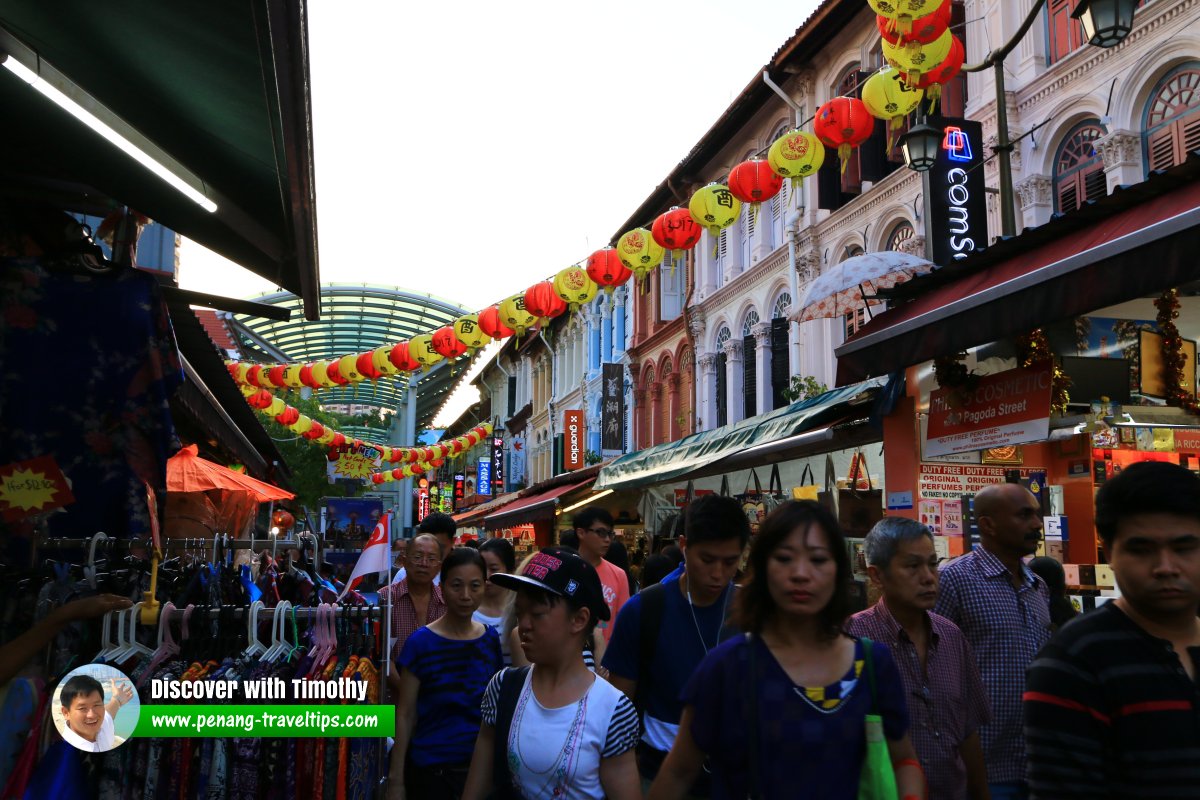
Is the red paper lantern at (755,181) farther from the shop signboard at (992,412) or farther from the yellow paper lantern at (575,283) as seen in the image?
the shop signboard at (992,412)

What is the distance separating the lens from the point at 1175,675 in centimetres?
223

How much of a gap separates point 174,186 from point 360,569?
2015mm

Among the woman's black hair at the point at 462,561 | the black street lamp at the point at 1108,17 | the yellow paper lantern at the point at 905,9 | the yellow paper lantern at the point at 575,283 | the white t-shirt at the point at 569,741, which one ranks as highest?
the yellow paper lantern at the point at 905,9

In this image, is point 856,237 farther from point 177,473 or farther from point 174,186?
point 174,186

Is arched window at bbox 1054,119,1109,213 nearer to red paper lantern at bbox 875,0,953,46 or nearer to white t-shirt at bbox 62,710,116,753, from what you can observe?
red paper lantern at bbox 875,0,953,46

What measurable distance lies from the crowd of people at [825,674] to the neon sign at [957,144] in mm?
8882

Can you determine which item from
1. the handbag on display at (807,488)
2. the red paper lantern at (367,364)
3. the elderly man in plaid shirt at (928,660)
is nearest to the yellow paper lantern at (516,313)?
the handbag on display at (807,488)

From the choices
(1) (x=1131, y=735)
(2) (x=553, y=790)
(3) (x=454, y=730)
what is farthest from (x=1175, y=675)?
(3) (x=454, y=730)

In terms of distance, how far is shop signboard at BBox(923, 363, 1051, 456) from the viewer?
22.0 feet

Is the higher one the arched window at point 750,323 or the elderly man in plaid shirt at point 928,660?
the arched window at point 750,323

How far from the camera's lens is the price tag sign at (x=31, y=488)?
4.25 meters

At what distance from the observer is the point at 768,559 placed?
9.25ft

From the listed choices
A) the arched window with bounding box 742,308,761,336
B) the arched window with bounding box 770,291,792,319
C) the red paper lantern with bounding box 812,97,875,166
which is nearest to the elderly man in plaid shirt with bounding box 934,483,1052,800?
the red paper lantern with bounding box 812,97,875,166

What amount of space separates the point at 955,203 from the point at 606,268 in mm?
4437
